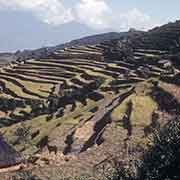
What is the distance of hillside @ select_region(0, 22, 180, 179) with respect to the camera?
39.3 metres

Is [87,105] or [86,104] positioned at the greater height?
[87,105]

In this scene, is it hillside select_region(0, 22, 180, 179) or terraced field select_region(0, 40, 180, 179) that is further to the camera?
terraced field select_region(0, 40, 180, 179)

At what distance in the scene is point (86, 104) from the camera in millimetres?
66312

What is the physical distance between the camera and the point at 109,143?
4556 cm

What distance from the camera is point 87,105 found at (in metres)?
64.9

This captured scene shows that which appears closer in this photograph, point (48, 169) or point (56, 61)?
point (48, 169)

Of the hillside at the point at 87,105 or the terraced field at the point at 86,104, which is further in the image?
the terraced field at the point at 86,104

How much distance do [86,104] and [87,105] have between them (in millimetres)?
1382

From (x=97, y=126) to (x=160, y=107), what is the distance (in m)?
6.18

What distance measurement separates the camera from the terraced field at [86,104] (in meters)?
46.4

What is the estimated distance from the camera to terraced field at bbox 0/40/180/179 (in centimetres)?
4641

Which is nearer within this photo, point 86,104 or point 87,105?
point 87,105

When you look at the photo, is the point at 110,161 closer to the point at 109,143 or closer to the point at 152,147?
the point at 152,147

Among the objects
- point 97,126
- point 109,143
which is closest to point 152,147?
point 109,143
